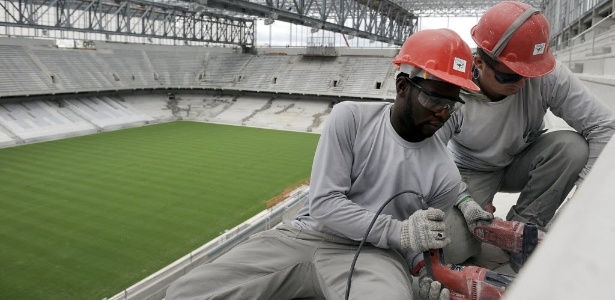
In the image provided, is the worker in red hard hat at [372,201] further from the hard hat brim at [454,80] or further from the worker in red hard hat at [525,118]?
the worker in red hard hat at [525,118]

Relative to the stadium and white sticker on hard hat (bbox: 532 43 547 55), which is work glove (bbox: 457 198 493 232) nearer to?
white sticker on hard hat (bbox: 532 43 547 55)

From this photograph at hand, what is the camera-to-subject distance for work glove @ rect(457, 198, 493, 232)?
9.47 feet

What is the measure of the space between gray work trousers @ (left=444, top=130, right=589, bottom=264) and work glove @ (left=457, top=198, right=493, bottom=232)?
0.27 ft

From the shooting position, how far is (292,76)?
112 ft

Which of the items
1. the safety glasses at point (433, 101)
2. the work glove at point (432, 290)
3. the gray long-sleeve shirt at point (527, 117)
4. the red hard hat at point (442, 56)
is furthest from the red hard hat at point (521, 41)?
the work glove at point (432, 290)

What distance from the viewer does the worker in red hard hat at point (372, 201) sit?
236 centimetres

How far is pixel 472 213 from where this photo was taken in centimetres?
294

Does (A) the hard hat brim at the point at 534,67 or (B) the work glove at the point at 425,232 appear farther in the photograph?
(A) the hard hat brim at the point at 534,67

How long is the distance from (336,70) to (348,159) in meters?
31.6

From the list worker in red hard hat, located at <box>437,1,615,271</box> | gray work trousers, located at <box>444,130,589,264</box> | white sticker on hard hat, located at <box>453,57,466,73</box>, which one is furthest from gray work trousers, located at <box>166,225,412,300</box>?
white sticker on hard hat, located at <box>453,57,466,73</box>

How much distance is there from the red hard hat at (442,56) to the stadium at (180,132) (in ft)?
4.72

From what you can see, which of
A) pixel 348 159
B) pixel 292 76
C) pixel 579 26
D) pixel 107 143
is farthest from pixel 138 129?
pixel 348 159

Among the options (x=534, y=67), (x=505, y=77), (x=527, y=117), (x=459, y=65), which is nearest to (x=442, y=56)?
(x=459, y=65)

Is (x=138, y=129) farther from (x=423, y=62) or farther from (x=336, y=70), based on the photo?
(x=423, y=62)
